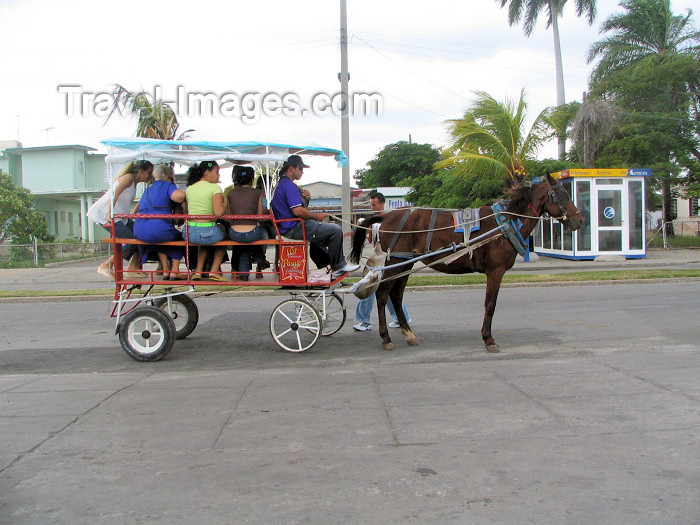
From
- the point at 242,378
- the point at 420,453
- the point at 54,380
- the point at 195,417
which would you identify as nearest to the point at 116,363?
the point at 54,380

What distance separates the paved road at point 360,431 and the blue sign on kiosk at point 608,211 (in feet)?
44.4

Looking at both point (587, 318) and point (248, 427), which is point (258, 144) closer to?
point (248, 427)

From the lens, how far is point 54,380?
6922mm

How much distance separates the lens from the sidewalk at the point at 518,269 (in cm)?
1906

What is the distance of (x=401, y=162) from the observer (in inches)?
2785

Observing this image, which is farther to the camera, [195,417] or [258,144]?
[258,144]

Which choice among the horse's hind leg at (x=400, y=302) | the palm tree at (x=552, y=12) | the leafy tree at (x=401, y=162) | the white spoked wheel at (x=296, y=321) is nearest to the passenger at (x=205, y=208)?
the white spoked wheel at (x=296, y=321)

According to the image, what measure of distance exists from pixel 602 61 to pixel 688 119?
24.4 ft

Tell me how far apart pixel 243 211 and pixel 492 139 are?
17.0 m

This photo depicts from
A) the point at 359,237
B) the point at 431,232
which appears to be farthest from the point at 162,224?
the point at 431,232

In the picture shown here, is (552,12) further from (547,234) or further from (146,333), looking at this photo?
(146,333)

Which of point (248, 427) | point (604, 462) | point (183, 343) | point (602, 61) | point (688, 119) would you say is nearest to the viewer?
point (604, 462)

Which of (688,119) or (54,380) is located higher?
(688,119)

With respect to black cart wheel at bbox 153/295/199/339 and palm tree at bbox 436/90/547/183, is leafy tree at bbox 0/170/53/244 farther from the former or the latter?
black cart wheel at bbox 153/295/199/339
